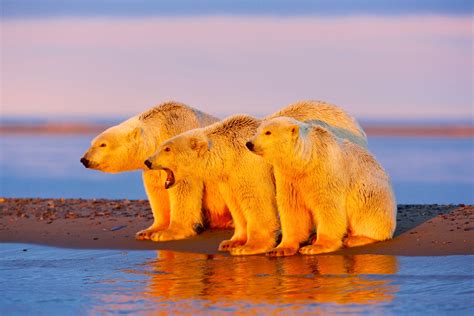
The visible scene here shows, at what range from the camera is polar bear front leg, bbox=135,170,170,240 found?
39.4 feet

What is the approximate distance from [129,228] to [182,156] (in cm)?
220

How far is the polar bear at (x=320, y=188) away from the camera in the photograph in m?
10.2

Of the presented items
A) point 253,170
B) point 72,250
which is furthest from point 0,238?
point 253,170

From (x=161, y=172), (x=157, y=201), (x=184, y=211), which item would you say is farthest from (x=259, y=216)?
(x=157, y=201)

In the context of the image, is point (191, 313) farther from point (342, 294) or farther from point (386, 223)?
point (386, 223)

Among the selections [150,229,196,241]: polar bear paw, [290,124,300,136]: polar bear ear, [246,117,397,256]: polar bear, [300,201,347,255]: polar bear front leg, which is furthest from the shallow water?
[290,124,300,136]: polar bear ear

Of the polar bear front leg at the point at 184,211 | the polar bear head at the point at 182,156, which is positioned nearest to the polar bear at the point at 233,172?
the polar bear head at the point at 182,156

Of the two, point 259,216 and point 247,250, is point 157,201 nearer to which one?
point 259,216

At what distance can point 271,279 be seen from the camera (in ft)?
29.4

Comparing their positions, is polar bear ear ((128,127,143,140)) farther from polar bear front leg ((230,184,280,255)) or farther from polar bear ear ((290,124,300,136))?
polar bear ear ((290,124,300,136))

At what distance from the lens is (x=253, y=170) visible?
10867mm

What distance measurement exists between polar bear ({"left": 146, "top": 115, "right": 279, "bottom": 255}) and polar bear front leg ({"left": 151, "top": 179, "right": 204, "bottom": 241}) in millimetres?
469

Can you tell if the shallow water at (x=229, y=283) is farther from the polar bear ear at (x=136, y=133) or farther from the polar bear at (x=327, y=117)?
the polar bear at (x=327, y=117)

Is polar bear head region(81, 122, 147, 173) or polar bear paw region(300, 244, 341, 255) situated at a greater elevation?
polar bear head region(81, 122, 147, 173)
